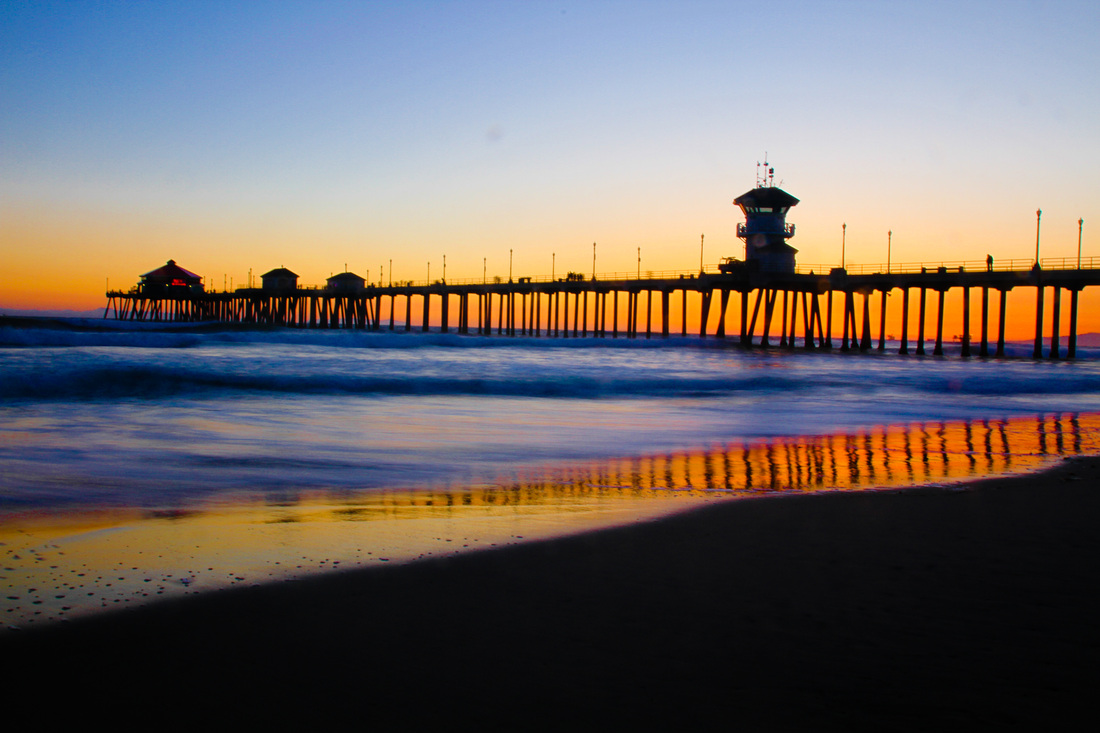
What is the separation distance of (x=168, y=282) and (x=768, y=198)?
216 ft

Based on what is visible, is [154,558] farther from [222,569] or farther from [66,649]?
[66,649]

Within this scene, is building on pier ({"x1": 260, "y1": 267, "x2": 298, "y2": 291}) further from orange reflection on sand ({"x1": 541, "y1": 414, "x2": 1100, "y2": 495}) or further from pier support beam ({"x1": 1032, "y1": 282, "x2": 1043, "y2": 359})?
orange reflection on sand ({"x1": 541, "y1": 414, "x2": 1100, "y2": 495})

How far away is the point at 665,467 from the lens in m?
6.39

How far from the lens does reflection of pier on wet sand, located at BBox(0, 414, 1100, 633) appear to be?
9.87 ft

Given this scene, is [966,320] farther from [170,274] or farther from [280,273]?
[170,274]

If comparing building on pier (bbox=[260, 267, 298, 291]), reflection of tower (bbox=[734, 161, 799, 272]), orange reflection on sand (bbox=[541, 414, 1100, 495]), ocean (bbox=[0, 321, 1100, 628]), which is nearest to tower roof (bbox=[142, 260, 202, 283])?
building on pier (bbox=[260, 267, 298, 291])

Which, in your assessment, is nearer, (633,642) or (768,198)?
(633,642)

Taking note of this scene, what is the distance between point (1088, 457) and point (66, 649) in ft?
25.7

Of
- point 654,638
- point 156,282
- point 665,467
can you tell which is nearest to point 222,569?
point 654,638

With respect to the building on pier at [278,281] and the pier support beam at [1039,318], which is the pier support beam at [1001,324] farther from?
the building on pier at [278,281]

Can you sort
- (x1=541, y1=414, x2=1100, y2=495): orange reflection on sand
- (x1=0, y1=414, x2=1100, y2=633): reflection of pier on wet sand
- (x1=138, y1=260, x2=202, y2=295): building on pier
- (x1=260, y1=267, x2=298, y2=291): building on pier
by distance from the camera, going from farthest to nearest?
1. (x1=138, y1=260, x2=202, y2=295): building on pier
2. (x1=260, y1=267, x2=298, y2=291): building on pier
3. (x1=541, y1=414, x2=1100, y2=495): orange reflection on sand
4. (x1=0, y1=414, x2=1100, y2=633): reflection of pier on wet sand

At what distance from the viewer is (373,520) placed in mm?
4152

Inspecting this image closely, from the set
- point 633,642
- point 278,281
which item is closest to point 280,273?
point 278,281

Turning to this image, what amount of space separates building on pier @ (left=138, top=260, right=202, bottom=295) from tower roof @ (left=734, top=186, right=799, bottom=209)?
63723mm
